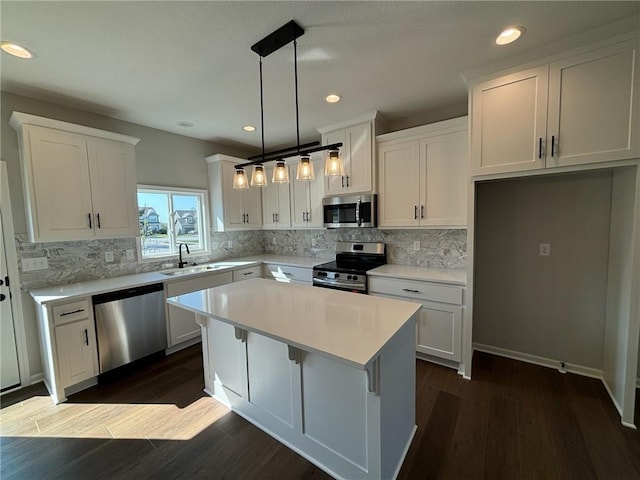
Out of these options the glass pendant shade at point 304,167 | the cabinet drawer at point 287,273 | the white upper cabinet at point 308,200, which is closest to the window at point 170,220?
the cabinet drawer at point 287,273

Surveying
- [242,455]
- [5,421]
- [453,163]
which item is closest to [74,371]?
[5,421]

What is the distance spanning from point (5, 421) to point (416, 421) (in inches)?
124

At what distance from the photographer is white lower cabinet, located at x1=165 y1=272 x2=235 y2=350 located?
9.83 feet

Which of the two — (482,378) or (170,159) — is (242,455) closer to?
(482,378)

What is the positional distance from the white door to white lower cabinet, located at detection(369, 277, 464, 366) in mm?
3573

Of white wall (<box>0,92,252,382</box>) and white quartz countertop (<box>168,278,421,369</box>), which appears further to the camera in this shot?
white wall (<box>0,92,252,382</box>)

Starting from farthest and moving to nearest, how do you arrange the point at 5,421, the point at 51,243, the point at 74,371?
the point at 51,243 < the point at 74,371 < the point at 5,421

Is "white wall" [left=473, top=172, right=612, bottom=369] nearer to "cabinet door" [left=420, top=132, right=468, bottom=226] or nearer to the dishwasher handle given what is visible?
"cabinet door" [left=420, top=132, right=468, bottom=226]

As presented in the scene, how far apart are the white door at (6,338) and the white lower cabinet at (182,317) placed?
1242 mm

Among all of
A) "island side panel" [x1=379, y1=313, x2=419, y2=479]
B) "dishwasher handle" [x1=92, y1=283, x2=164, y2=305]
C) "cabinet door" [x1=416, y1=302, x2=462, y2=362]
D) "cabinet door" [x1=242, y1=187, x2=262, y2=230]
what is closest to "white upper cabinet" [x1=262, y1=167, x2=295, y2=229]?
"cabinet door" [x1=242, y1=187, x2=262, y2=230]

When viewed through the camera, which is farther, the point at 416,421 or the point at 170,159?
the point at 170,159

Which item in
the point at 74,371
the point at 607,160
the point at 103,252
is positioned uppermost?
the point at 607,160

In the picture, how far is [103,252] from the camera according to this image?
2941 mm

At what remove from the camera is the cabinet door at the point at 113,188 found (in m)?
2.64
